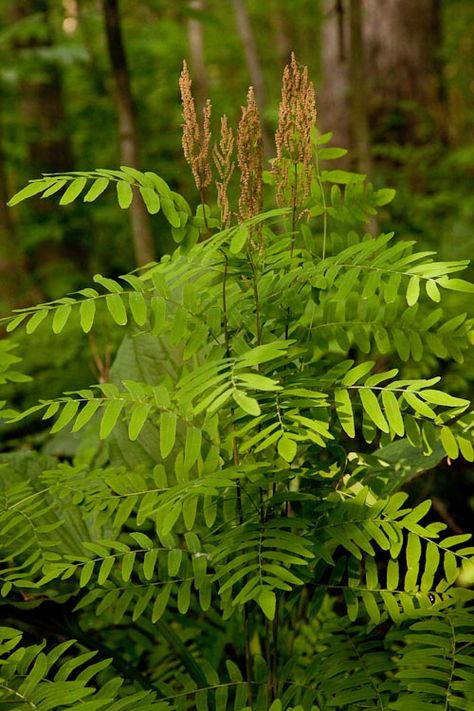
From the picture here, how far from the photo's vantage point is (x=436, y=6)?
5164mm

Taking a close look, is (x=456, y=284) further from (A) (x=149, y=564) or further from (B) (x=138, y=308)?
(A) (x=149, y=564)

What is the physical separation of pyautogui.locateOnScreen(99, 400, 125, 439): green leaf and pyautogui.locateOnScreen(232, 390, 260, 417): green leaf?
23 centimetres

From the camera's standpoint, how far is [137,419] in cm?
111

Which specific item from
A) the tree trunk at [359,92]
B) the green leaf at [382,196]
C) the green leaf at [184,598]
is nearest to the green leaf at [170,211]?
the green leaf at [382,196]

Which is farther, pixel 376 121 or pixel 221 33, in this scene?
pixel 221 33

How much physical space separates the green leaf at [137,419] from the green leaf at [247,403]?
183 millimetres

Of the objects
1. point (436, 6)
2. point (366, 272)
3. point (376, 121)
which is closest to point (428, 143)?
point (376, 121)

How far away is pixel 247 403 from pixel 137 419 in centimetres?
23

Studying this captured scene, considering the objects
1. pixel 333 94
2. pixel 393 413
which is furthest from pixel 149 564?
pixel 333 94

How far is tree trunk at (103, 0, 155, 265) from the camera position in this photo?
2.58 metres

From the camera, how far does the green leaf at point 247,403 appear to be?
93 cm

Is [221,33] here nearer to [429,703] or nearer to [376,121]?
[376,121]

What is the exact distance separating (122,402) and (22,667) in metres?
0.42

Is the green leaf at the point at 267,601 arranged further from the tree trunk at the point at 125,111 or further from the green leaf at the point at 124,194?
the tree trunk at the point at 125,111
